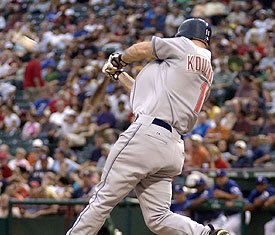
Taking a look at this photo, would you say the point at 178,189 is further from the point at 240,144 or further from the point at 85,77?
the point at 85,77

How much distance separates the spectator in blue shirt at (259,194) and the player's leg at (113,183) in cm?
408

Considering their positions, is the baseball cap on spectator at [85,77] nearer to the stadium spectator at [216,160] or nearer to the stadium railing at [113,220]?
the stadium spectator at [216,160]

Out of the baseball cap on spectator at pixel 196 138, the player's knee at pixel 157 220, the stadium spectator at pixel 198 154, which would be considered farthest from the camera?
the baseball cap on spectator at pixel 196 138

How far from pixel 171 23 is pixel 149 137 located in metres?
14.1

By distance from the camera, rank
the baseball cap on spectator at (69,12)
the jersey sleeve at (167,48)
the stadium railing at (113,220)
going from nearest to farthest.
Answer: the jersey sleeve at (167,48) < the stadium railing at (113,220) < the baseball cap on spectator at (69,12)

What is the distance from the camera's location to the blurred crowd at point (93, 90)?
44.7 feet

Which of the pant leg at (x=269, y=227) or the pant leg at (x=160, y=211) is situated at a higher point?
the pant leg at (x=160, y=211)

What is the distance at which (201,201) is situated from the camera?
10.5 m

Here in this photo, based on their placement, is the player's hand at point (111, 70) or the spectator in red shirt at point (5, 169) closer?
the player's hand at point (111, 70)

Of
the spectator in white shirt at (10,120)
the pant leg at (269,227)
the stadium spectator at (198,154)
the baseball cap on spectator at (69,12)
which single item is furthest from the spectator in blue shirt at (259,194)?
the baseball cap on spectator at (69,12)

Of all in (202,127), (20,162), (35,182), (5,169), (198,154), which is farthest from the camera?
(20,162)

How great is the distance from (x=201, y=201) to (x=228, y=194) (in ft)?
1.67

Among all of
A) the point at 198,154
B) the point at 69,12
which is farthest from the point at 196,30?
the point at 69,12

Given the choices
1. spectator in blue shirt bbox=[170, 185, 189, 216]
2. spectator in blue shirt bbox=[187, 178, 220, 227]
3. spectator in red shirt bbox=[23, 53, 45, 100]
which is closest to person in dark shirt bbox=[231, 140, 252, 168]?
spectator in blue shirt bbox=[187, 178, 220, 227]
